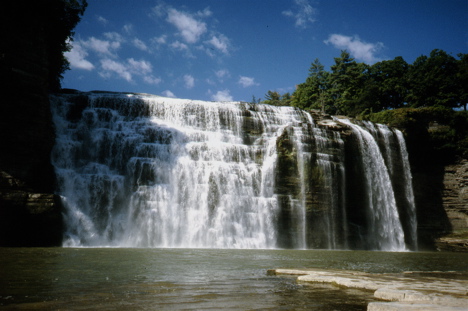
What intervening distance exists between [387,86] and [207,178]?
4555 cm

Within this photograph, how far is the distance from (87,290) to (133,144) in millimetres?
19525

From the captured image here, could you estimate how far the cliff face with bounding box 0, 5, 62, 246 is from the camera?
16594 millimetres

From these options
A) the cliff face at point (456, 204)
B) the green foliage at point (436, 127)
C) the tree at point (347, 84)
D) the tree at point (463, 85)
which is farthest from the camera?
the tree at point (347, 84)

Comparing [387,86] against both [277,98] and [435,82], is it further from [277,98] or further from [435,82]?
[277,98]

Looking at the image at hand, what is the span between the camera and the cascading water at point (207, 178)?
1952 centimetres

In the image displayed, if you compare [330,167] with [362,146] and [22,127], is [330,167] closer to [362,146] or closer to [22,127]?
[362,146]

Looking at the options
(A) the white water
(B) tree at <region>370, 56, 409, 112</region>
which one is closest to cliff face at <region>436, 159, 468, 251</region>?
(A) the white water

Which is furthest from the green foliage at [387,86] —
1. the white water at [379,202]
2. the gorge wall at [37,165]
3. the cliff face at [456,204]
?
the gorge wall at [37,165]

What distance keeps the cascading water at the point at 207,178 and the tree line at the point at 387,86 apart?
94.6 feet

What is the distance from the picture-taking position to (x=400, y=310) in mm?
2443

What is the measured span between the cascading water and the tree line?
94.6 feet

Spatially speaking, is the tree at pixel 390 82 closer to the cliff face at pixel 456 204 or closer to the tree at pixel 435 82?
the tree at pixel 435 82

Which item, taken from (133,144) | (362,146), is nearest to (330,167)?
(362,146)

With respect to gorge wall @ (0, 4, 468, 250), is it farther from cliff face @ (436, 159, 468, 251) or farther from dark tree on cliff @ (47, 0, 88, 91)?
dark tree on cliff @ (47, 0, 88, 91)
